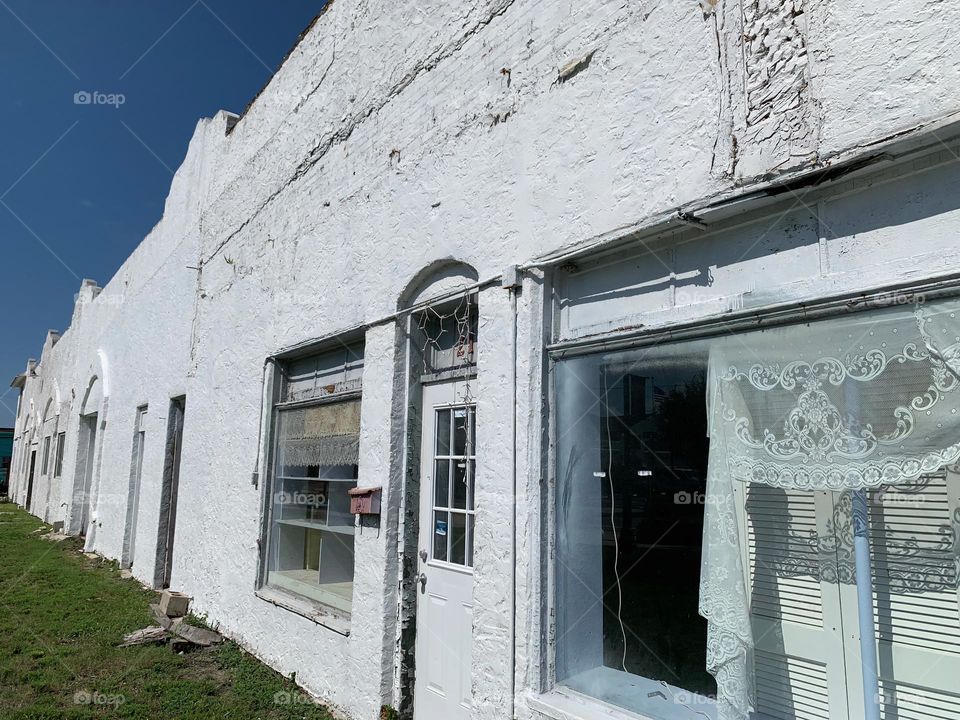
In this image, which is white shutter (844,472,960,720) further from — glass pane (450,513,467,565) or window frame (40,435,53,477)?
window frame (40,435,53,477)

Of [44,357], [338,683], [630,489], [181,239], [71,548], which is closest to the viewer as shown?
[630,489]

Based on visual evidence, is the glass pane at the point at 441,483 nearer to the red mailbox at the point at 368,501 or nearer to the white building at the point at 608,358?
the white building at the point at 608,358

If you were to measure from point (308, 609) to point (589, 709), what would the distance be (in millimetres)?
3097

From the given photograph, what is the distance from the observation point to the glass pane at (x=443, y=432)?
14.9ft

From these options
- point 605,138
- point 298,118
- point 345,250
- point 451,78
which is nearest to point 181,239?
point 298,118

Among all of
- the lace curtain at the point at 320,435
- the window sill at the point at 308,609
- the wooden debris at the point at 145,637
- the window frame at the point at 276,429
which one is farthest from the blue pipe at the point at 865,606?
the wooden debris at the point at 145,637

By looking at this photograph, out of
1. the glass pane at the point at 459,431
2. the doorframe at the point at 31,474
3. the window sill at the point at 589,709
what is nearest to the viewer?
the window sill at the point at 589,709

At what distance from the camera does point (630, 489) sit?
3.26m

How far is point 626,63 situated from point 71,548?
15.3m

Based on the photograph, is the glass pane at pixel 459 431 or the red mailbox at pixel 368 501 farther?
the red mailbox at pixel 368 501

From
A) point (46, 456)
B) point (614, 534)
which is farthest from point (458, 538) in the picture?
point (46, 456)

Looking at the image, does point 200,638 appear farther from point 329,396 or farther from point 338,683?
point 329,396

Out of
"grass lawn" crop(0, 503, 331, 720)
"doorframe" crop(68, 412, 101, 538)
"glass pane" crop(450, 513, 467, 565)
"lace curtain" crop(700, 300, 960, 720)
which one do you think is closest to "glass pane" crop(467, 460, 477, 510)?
"glass pane" crop(450, 513, 467, 565)

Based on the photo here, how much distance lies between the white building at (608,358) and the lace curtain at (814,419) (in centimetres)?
1
